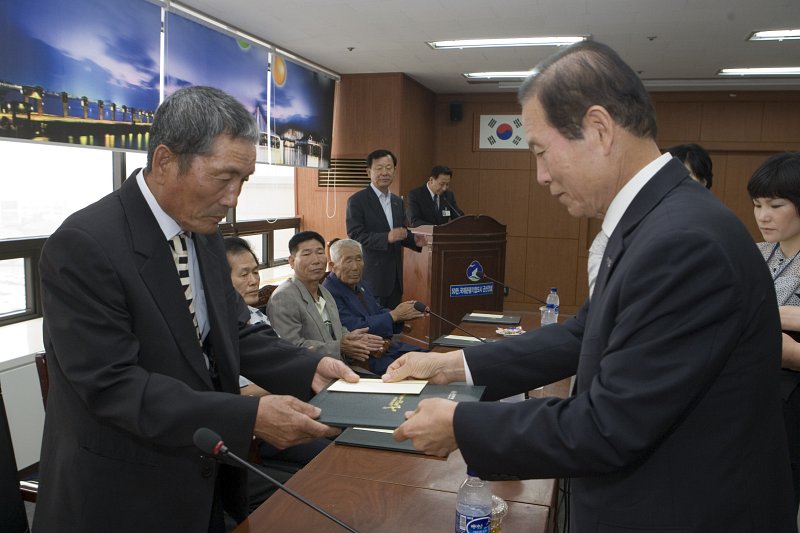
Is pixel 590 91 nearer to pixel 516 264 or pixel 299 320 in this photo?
pixel 299 320

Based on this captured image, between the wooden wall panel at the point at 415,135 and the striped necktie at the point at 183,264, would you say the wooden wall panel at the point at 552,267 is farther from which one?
the striped necktie at the point at 183,264

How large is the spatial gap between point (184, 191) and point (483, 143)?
8342 millimetres

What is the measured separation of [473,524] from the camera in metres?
1.33

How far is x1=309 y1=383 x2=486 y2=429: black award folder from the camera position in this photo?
55.4 inches

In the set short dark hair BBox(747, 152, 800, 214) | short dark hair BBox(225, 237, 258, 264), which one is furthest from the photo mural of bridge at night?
short dark hair BBox(747, 152, 800, 214)

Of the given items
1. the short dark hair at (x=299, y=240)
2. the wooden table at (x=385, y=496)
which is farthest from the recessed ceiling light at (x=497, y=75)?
the wooden table at (x=385, y=496)

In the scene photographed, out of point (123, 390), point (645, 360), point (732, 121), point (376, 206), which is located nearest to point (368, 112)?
point (376, 206)

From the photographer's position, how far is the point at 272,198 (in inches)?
301

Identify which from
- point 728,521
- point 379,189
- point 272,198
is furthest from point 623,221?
point 272,198

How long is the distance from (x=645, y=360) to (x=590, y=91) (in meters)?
0.47

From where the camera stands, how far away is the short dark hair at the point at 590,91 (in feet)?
3.68

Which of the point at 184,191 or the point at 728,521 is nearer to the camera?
the point at 728,521

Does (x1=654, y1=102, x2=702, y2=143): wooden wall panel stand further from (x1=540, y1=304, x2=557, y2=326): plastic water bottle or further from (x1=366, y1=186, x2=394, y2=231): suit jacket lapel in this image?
(x1=540, y1=304, x2=557, y2=326): plastic water bottle

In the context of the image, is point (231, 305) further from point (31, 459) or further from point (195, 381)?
point (31, 459)
